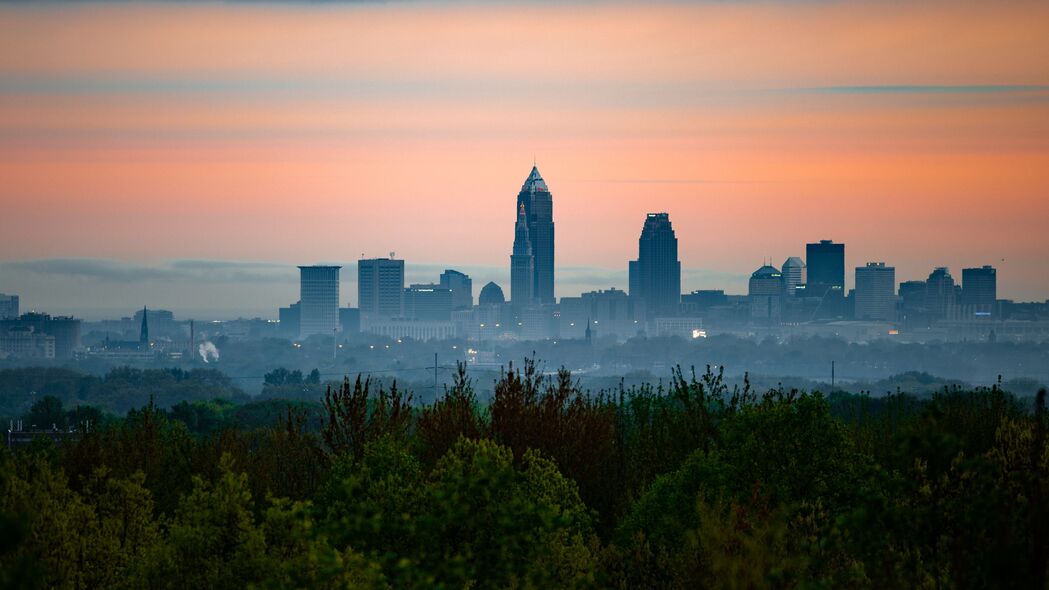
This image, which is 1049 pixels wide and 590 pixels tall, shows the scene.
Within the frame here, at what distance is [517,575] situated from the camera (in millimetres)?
18922

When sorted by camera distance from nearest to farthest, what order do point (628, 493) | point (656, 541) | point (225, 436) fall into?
point (656, 541), point (628, 493), point (225, 436)

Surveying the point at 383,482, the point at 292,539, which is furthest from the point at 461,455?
the point at 292,539

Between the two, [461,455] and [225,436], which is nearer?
[461,455]

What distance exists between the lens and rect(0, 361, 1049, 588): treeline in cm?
1747

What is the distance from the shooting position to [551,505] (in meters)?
21.0

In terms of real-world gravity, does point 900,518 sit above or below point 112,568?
above

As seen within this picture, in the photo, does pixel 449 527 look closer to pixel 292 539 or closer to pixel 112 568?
pixel 292 539

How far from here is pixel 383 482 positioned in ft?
70.8

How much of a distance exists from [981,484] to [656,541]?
27.8ft

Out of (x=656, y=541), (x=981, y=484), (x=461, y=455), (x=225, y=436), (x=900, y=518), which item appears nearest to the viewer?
(x=900, y=518)

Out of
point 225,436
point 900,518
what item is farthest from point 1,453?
point 900,518

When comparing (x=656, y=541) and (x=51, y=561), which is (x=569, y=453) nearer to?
(x=656, y=541)

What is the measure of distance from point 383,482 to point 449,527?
2994mm

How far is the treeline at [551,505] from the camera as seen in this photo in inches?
688
